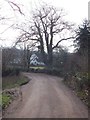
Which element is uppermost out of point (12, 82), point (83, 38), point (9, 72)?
point (83, 38)

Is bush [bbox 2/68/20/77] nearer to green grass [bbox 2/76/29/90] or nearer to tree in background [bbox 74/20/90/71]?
green grass [bbox 2/76/29/90]

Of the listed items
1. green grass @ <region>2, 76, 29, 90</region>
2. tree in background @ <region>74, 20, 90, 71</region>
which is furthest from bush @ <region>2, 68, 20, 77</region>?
tree in background @ <region>74, 20, 90, 71</region>

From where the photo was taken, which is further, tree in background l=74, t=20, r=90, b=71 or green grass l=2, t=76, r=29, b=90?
tree in background l=74, t=20, r=90, b=71

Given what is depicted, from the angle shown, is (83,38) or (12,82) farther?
(83,38)

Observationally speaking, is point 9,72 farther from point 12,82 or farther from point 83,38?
point 83,38

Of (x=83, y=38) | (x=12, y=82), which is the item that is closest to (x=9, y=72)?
(x=12, y=82)

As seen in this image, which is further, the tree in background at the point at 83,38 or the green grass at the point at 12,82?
the tree in background at the point at 83,38

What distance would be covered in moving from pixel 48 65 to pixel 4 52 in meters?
14.9

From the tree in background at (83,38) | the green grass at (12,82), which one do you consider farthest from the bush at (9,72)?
the tree in background at (83,38)

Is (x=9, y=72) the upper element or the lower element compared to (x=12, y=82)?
upper

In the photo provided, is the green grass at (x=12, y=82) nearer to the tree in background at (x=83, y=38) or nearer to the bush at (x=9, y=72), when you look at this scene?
the bush at (x=9, y=72)

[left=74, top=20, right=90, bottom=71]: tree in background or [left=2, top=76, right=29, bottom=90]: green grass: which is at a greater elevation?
[left=74, top=20, right=90, bottom=71]: tree in background

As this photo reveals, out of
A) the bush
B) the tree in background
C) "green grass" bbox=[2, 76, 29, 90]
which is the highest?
the tree in background

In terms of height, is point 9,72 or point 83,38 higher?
point 83,38
